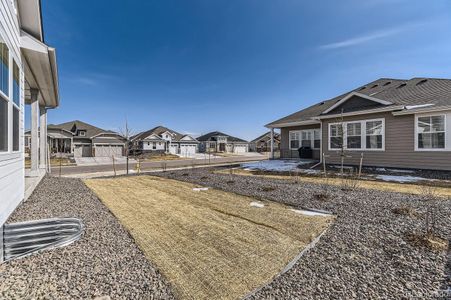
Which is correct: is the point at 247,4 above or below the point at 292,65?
above

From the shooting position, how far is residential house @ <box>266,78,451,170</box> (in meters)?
9.05

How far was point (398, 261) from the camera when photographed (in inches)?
100

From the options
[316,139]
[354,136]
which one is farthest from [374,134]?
[316,139]

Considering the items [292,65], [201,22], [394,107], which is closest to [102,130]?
[201,22]

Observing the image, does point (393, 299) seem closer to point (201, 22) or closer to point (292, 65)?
point (201, 22)

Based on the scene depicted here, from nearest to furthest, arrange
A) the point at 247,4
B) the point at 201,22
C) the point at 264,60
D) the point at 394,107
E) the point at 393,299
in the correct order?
the point at 393,299 → the point at 394,107 → the point at 247,4 → the point at 201,22 → the point at 264,60

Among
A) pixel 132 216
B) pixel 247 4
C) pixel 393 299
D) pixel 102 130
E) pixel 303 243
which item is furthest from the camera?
pixel 102 130

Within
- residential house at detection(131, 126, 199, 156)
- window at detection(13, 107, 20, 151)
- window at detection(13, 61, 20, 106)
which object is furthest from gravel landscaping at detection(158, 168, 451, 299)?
residential house at detection(131, 126, 199, 156)

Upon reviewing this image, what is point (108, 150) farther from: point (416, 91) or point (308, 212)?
point (416, 91)

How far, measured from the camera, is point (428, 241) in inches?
117

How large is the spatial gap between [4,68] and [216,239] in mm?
4439

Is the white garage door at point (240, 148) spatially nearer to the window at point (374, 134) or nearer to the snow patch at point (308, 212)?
the window at point (374, 134)

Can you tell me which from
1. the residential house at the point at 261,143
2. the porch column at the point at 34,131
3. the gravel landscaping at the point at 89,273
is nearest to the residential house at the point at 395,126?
the gravel landscaping at the point at 89,273

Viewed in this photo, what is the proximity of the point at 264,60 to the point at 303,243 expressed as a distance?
1568cm
